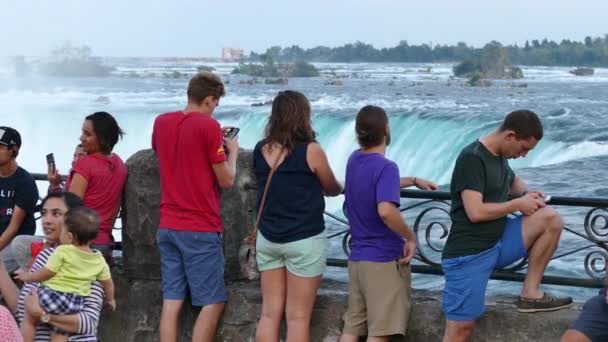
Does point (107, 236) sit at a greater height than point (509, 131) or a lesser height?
lesser

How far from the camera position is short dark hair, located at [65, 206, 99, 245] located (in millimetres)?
5133

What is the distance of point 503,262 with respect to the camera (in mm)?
5195

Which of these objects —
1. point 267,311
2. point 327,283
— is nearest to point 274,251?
point 267,311

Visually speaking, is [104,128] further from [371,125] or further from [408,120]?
[408,120]

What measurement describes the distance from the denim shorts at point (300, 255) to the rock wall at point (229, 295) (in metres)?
0.50

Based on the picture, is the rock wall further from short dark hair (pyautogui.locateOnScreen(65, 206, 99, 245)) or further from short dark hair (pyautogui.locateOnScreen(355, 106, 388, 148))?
short dark hair (pyautogui.locateOnScreen(355, 106, 388, 148))

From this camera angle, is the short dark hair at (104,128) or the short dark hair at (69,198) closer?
the short dark hair at (69,198)

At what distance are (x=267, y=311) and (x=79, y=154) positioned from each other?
4.77 feet

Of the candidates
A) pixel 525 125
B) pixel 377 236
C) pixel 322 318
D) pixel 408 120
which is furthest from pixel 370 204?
pixel 408 120

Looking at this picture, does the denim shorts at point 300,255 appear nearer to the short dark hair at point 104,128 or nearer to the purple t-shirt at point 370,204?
the purple t-shirt at point 370,204

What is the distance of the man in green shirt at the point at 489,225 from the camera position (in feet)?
16.1

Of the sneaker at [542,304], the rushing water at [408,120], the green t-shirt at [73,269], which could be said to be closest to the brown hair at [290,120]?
the green t-shirt at [73,269]

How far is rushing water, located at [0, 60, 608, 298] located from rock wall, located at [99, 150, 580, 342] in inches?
205

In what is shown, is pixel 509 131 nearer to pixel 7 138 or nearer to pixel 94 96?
pixel 7 138
